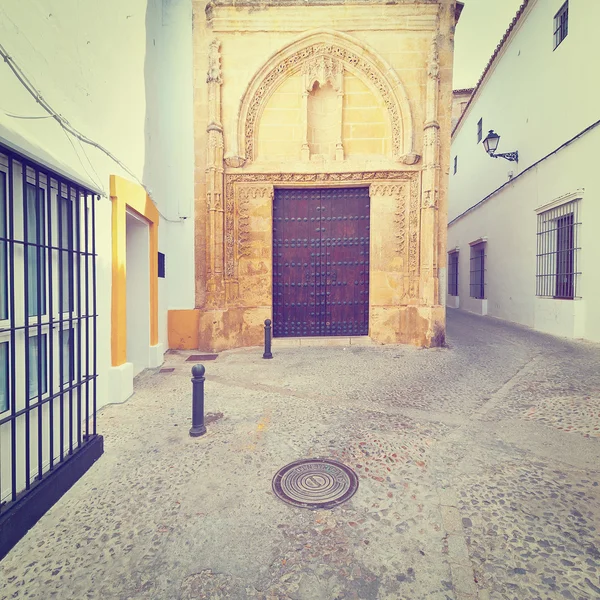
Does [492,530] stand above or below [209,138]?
below

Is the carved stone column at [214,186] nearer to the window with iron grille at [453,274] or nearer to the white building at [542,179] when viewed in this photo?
the white building at [542,179]

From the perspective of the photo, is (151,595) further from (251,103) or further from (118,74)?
(251,103)

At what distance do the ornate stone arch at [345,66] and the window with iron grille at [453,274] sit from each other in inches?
418

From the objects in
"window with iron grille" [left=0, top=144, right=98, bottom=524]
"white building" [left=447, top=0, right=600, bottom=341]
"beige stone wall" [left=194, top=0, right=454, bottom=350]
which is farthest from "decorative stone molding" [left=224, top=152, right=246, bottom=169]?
"white building" [left=447, top=0, right=600, bottom=341]

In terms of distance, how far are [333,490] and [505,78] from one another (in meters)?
14.7

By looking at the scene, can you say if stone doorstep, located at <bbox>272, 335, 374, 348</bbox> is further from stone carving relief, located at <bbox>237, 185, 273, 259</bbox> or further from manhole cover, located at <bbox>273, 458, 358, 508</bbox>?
manhole cover, located at <bbox>273, 458, 358, 508</bbox>

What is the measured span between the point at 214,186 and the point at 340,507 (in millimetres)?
6480

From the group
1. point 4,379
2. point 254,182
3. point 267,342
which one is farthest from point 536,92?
point 4,379

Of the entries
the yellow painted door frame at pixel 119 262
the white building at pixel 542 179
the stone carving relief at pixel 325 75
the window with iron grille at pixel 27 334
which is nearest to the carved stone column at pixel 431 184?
the stone carving relief at pixel 325 75

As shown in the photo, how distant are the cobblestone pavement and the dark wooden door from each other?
11.4 ft

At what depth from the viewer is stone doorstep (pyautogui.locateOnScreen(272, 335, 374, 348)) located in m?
7.47

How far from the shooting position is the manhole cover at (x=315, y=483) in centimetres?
224

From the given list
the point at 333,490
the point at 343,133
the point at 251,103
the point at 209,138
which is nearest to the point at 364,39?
the point at 343,133

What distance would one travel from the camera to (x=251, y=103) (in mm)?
7320
